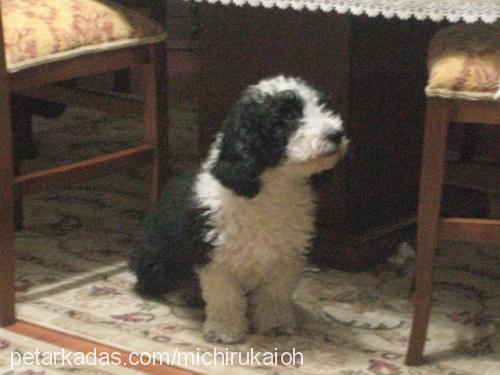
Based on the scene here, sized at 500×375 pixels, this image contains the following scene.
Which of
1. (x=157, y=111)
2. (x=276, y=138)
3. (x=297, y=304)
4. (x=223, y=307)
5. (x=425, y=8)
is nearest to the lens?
(x=425, y=8)

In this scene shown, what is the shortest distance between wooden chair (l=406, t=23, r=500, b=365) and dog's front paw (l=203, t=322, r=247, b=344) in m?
0.31

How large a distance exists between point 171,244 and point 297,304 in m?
0.30

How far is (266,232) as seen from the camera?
5.23ft

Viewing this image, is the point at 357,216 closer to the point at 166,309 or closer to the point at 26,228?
the point at 166,309

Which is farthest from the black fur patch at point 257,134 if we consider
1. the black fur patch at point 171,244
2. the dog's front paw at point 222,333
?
the dog's front paw at point 222,333

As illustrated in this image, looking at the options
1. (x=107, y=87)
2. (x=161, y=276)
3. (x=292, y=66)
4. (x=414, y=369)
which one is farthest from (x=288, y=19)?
(x=107, y=87)

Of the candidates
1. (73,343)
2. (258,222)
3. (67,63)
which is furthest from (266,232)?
(67,63)

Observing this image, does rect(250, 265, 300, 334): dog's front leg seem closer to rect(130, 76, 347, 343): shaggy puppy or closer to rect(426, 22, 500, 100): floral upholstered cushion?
rect(130, 76, 347, 343): shaggy puppy

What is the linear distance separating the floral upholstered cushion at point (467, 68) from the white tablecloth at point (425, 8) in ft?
0.18

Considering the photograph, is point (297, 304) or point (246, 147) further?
point (297, 304)

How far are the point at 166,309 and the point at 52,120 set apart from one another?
1.64 meters

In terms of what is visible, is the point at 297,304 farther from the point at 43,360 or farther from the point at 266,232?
the point at 43,360

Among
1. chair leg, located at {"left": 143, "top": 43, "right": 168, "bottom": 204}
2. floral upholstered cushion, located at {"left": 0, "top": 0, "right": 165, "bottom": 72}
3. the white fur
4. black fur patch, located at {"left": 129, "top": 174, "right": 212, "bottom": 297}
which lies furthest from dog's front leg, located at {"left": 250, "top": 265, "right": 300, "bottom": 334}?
floral upholstered cushion, located at {"left": 0, "top": 0, "right": 165, "bottom": 72}

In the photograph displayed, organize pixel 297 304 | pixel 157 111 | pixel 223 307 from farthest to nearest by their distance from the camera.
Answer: pixel 157 111 → pixel 297 304 → pixel 223 307
